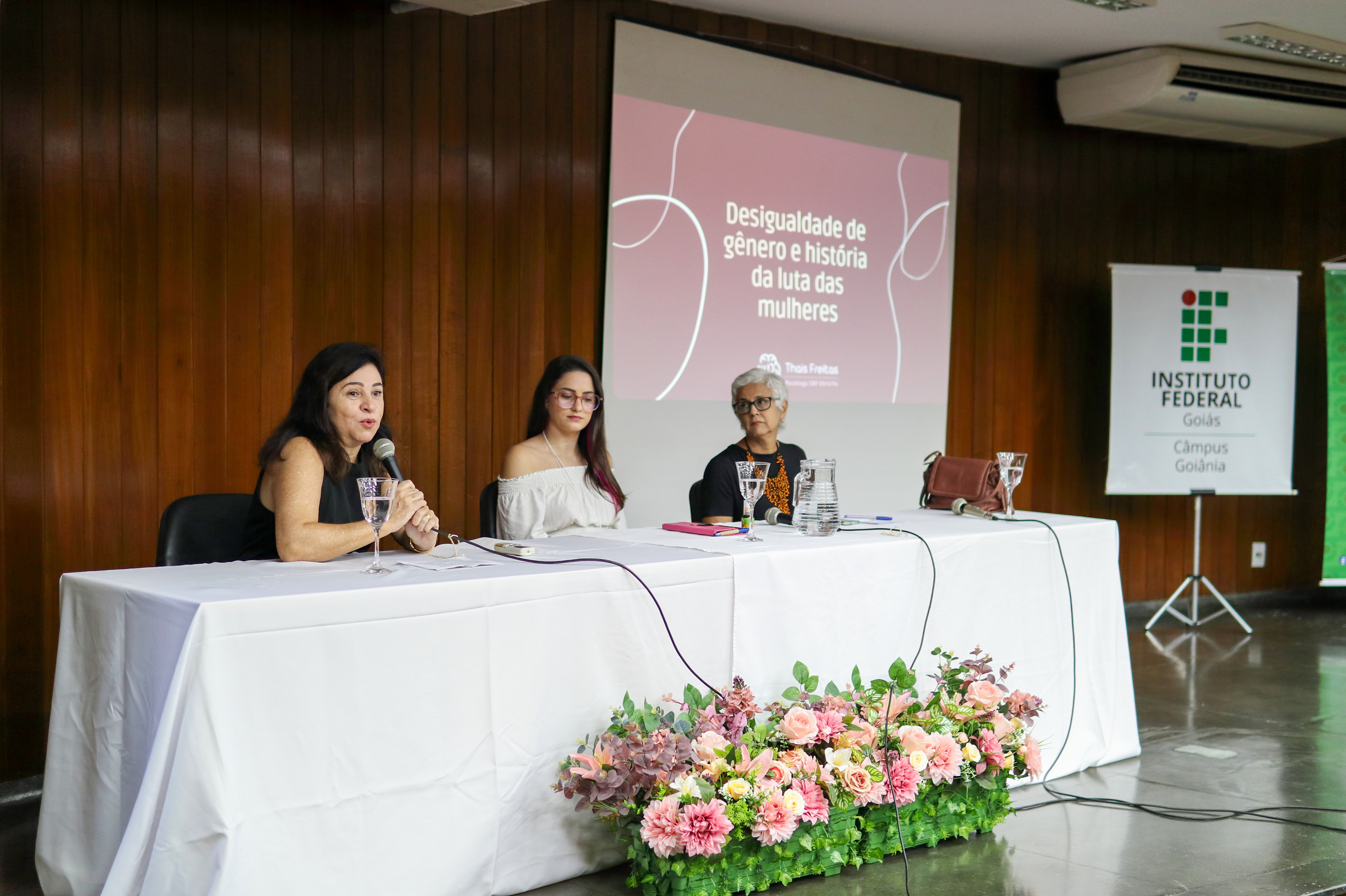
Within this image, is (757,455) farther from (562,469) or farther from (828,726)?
(828,726)

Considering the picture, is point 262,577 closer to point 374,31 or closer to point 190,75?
point 190,75

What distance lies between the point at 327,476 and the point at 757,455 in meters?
1.57

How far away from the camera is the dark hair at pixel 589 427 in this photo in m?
3.46

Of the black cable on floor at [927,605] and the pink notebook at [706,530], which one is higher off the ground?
the pink notebook at [706,530]

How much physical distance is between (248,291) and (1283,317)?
17.5ft

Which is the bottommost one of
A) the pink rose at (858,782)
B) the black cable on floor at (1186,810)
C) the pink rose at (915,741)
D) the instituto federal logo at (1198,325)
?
the black cable on floor at (1186,810)

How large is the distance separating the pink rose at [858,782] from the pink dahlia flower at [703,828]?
33cm

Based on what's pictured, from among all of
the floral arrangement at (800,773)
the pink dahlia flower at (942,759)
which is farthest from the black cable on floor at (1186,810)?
the pink dahlia flower at (942,759)

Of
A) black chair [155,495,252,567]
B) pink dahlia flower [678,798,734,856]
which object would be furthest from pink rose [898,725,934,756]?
black chair [155,495,252,567]

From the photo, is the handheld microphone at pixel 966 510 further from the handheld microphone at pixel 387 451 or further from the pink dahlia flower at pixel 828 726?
the handheld microphone at pixel 387 451

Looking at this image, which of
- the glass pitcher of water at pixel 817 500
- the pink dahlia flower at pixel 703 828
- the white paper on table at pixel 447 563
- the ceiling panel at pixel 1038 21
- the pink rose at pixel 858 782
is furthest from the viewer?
the ceiling panel at pixel 1038 21

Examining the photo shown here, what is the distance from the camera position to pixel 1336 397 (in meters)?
6.34

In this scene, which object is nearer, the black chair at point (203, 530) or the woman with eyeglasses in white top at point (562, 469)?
the black chair at point (203, 530)

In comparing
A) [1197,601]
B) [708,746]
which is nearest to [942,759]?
[708,746]
